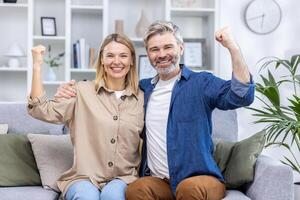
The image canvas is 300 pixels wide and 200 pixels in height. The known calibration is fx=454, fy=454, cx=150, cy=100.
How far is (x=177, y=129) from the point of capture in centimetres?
217

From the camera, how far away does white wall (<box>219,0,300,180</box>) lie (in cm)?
384

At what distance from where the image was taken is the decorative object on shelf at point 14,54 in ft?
12.3

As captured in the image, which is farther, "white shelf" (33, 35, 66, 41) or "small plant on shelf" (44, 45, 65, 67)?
"small plant on shelf" (44, 45, 65, 67)

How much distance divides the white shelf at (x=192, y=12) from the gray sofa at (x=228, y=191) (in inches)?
47.8

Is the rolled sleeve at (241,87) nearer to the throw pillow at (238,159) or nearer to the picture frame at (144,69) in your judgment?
the throw pillow at (238,159)

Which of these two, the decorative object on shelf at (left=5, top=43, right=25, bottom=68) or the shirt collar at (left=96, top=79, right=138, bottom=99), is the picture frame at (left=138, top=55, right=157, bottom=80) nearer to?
the decorative object on shelf at (left=5, top=43, right=25, bottom=68)

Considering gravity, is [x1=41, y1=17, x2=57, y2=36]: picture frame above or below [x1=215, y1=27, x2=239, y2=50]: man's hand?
above

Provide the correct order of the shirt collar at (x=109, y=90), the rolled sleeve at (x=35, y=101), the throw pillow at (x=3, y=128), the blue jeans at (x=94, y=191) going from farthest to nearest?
the throw pillow at (x=3, y=128) → the shirt collar at (x=109, y=90) → the rolled sleeve at (x=35, y=101) → the blue jeans at (x=94, y=191)

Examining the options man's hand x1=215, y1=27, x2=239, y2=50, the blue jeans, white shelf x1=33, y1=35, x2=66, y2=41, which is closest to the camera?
man's hand x1=215, y1=27, x2=239, y2=50

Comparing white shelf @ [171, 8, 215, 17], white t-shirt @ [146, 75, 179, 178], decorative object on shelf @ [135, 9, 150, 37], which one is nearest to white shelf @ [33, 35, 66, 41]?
decorative object on shelf @ [135, 9, 150, 37]

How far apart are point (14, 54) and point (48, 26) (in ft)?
1.22

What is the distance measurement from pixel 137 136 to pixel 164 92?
0.26 metres

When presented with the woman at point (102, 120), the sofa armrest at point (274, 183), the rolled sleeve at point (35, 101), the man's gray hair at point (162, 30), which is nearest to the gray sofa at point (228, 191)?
the sofa armrest at point (274, 183)

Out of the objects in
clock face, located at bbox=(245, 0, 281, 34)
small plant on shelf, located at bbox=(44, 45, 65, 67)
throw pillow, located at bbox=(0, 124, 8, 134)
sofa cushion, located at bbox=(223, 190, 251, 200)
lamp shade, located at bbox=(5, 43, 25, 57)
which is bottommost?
sofa cushion, located at bbox=(223, 190, 251, 200)
